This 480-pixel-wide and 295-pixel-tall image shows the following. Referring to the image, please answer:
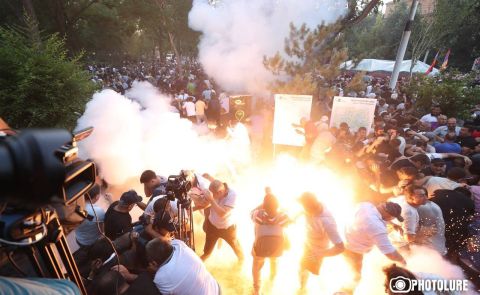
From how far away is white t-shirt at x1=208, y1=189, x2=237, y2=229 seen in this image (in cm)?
464

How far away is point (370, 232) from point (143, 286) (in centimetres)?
299

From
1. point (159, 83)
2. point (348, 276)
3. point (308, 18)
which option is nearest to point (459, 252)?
point (348, 276)

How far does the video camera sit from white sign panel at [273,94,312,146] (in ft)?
24.3

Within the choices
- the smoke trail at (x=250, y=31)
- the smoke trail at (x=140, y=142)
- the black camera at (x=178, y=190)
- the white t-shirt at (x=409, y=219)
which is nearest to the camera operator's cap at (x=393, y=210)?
the white t-shirt at (x=409, y=219)

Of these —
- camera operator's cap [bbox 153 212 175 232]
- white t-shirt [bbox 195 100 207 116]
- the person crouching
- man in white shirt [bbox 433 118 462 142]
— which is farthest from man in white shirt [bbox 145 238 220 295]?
white t-shirt [bbox 195 100 207 116]

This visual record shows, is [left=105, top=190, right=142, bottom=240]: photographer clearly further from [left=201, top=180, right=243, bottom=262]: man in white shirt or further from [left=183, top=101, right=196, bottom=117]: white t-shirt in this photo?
[left=183, top=101, right=196, bottom=117]: white t-shirt

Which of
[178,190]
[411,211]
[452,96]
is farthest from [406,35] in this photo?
[178,190]

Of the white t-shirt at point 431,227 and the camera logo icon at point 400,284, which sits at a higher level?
the camera logo icon at point 400,284

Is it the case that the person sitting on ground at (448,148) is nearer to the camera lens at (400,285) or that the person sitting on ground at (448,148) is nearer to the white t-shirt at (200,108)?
the camera lens at (400,285)

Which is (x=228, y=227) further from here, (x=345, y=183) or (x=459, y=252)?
(x=459, y=252)

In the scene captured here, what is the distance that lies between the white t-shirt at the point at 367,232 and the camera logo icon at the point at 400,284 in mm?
1303

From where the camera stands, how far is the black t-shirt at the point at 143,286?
3055mm

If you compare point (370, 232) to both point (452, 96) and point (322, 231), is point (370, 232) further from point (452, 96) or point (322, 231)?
point (452, 96)

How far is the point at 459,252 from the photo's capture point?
15.2ft
